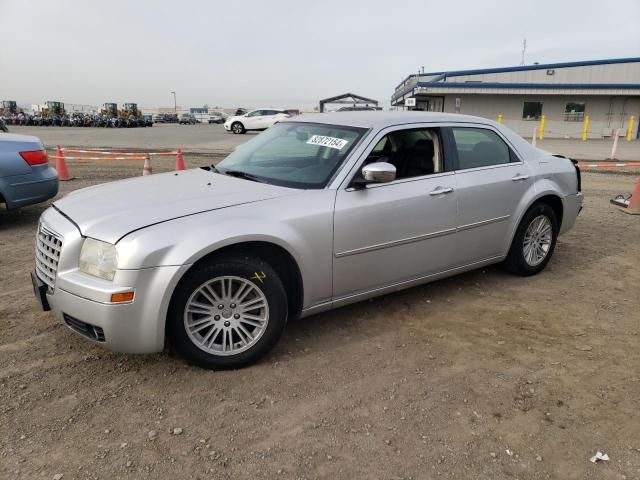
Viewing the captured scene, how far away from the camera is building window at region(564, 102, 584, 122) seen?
32.1 meters

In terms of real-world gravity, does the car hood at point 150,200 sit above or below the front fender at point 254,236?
above

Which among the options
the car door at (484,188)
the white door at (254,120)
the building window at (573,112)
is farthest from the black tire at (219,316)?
the building window at (573,112)

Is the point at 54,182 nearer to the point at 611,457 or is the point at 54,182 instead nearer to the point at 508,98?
the point at 611,457

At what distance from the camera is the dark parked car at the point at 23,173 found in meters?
6.20

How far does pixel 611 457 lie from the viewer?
2541 mm

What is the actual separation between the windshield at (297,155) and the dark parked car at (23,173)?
343cm

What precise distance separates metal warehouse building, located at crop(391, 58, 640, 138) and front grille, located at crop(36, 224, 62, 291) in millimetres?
29417

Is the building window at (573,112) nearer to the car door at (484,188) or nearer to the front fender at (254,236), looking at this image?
the car door at (484,188)

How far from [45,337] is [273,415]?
1.89 meters

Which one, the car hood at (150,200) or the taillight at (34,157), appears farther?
the taillight at (34,157)

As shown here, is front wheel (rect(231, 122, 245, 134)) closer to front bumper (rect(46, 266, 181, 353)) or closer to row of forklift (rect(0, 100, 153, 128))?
row of forklift (rect(0, 100, 153, 128))

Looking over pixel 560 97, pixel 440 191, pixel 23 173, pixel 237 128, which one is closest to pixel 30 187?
pixel 23 173

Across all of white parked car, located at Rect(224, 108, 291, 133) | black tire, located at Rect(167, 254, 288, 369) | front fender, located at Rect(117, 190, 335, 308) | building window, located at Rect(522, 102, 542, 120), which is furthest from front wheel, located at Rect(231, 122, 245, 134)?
black tire, located at Rect(167, 254, 288, 369)

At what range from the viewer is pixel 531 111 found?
3288cm
